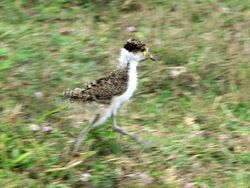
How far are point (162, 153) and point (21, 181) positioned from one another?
101cm

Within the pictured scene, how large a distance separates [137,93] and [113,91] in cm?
87

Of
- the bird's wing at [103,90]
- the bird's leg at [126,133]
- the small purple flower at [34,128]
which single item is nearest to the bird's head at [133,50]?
the bird's wing at [103,90]

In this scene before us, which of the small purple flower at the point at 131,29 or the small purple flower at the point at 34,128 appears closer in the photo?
the small purple flower at the point at 34,128

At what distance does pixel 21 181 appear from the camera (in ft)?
13.2

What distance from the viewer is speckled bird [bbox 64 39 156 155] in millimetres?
4277

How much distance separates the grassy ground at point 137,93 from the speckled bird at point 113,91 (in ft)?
0.52

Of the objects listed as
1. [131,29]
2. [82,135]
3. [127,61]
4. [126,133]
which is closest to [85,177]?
[82,135]

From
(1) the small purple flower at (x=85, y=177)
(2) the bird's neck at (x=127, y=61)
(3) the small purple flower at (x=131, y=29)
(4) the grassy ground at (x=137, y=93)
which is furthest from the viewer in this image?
(3) the small purple flower at (x=131, y=29)

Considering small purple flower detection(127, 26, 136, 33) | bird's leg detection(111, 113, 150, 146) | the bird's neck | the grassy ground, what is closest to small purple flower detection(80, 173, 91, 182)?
the grassy ground

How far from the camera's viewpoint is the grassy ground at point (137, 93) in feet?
13.8

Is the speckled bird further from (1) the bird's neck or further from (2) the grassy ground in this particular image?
(2) the grassy ground

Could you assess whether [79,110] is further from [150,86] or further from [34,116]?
[150,86]

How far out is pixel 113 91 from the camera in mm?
4305

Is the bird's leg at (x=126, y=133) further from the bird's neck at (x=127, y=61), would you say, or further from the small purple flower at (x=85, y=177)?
the small purple flower at (x=85, y=177)
